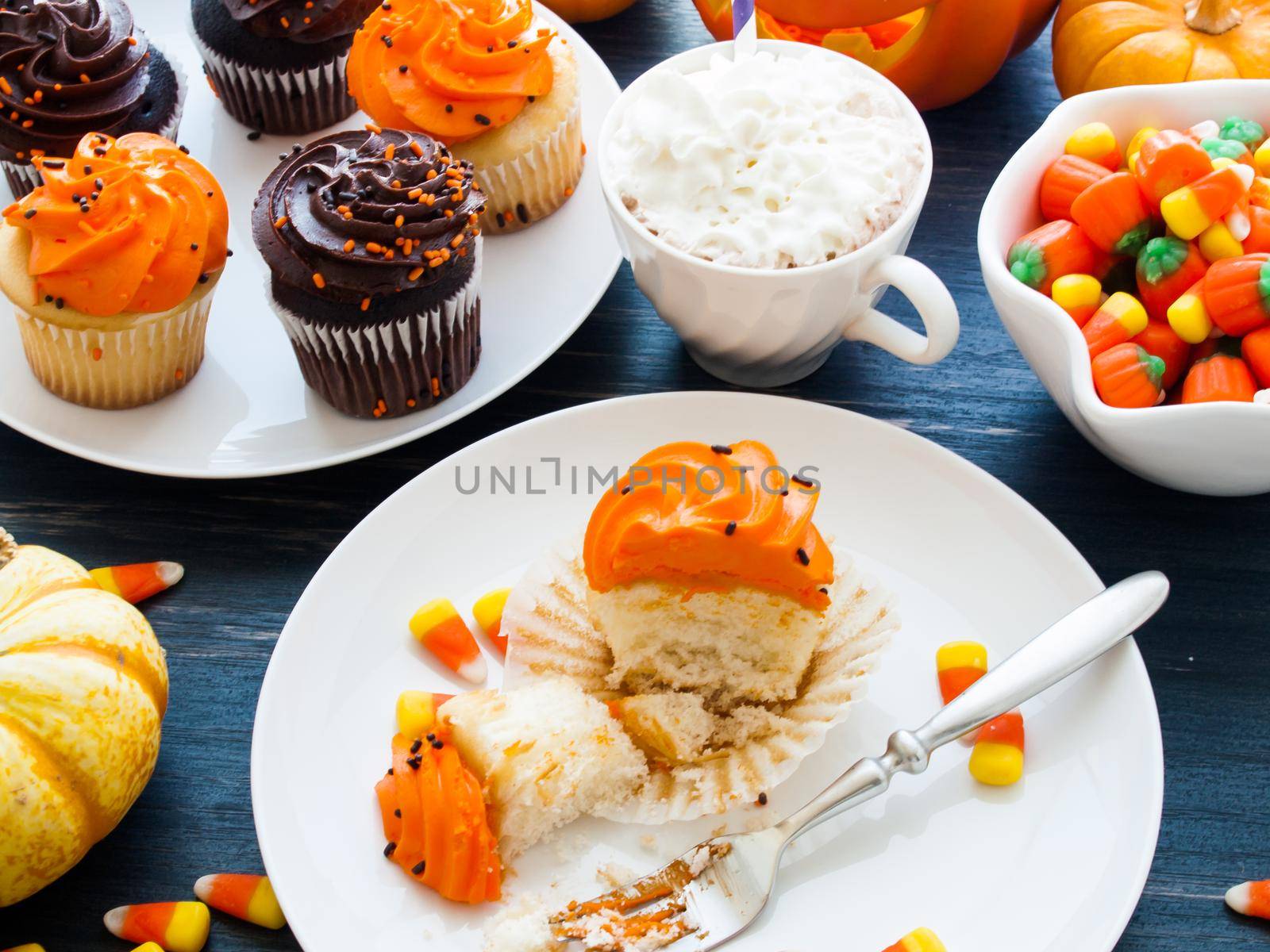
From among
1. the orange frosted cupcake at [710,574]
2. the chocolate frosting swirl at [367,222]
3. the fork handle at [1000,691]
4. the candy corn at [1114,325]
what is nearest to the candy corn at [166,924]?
the orange frosted cupcake at [710,574]

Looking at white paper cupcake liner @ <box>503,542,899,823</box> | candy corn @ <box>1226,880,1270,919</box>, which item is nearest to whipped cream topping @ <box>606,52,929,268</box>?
white paper cupcake liner @ <box>503,542,899,823</box>

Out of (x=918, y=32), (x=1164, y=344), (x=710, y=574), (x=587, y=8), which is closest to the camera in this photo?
(x=710, y=574)

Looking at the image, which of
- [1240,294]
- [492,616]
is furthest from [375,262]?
[1240,294]

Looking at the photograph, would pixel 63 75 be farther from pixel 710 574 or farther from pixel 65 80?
pixel 710 574

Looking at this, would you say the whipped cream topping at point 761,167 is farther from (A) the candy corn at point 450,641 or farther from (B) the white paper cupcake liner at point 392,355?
(A) the candy corn at point 450,641

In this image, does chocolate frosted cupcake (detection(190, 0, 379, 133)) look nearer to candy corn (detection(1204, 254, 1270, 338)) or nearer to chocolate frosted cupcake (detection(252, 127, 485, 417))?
chocolate frosted cupcake (detection(252, 127, 485, 417))

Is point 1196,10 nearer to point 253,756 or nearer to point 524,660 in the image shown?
point 524,660

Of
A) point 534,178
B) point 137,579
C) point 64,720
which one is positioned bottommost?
point 137,579

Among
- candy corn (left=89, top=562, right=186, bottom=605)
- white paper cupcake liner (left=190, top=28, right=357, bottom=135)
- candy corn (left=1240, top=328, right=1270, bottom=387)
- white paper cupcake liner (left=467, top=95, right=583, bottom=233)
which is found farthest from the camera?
white paper cupcake liner (left=190, top=28, right=357, bottom=135)
